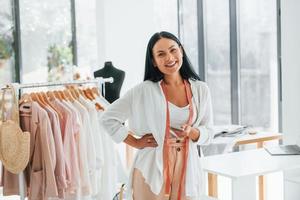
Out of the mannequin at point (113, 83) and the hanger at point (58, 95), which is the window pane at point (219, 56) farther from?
the hanger at point (58, 95)

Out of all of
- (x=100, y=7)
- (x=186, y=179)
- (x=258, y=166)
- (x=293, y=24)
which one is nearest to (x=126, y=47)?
(x=100, y=7)

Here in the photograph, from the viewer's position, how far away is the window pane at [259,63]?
446 centimetres

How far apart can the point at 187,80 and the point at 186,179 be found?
42 centimetres

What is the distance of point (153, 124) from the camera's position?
1.86 m

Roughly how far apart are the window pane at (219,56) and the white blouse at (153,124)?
3.13 meters

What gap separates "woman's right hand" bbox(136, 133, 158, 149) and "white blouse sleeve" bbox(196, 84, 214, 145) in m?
0.18

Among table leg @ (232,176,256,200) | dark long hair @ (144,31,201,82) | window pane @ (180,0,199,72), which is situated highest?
window pane @ (180,0,199,72)

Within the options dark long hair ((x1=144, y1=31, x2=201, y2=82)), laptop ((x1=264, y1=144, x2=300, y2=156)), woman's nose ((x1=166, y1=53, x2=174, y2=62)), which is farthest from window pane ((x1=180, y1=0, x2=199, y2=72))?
woman's nose ((x1=166, y1=53, x2=174, y2=62))

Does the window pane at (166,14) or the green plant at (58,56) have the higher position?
the window pane at (166,14)

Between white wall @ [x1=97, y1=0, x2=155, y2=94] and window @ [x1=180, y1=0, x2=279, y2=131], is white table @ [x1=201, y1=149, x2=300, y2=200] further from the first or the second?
white wall @ [x1=97, y1=0, x2=155, y2=94]

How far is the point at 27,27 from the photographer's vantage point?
538cm

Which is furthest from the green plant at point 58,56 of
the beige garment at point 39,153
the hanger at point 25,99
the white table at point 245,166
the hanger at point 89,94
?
the white table at point 245,166

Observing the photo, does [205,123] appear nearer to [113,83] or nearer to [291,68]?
[291,68]

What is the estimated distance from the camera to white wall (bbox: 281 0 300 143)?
2908 mm
